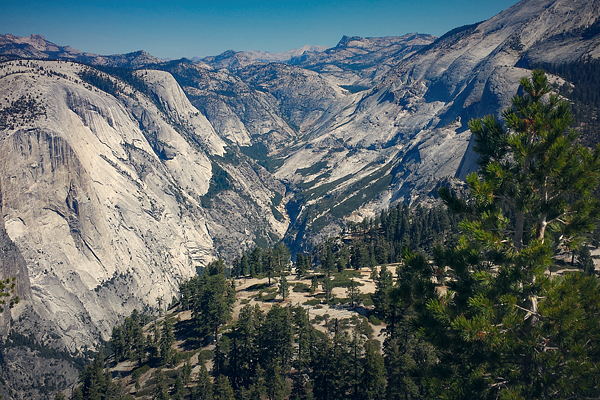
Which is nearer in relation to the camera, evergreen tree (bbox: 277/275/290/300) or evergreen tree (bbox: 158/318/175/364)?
evergreen tree (bbox: 158/318/175/364)

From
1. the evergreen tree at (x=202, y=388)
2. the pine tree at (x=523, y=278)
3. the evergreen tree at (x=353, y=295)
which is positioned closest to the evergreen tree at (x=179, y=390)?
the evergreen tree at (x=202, y=388)

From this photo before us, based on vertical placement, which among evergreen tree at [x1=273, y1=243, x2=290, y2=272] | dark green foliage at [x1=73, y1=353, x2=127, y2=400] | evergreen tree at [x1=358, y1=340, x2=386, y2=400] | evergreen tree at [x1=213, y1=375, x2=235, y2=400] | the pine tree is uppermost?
the pine tree

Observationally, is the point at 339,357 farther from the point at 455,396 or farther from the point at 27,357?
the point at 27,357

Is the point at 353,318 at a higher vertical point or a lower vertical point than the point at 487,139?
lower

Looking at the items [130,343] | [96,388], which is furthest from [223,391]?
[130,343]

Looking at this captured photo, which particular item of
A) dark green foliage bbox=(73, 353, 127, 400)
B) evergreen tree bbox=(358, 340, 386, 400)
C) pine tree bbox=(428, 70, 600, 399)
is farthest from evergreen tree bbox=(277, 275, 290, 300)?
pine tree bbox=(428, 70, 600, 399)

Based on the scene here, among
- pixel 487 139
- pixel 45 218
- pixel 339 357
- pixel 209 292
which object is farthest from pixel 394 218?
pixel 45 218

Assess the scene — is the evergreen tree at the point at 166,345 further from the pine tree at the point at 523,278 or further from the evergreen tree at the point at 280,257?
the pine tree at the point at 523,278

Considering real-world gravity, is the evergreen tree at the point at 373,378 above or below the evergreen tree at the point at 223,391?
above

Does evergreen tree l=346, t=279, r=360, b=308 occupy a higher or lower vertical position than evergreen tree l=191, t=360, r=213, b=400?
higher

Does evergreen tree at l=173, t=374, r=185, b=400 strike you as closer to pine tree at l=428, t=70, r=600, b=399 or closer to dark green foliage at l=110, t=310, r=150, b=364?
dark green foliage at l=110, t=310, r=150, b=364

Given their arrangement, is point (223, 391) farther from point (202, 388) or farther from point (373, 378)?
point (373, 378)
